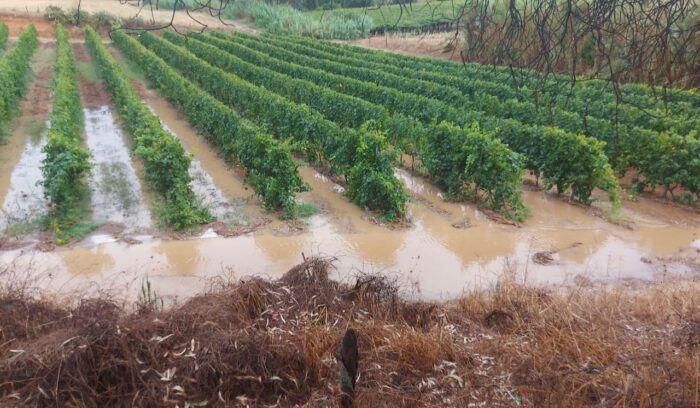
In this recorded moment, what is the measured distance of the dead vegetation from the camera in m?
3.85

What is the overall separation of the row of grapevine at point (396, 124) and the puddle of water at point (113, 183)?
3.52 m

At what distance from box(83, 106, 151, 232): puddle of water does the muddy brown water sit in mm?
889

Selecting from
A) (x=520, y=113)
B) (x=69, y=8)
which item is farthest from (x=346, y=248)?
(x=69, y=8)

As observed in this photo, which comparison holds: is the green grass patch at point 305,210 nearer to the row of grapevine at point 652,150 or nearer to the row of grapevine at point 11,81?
the row of grapevine at point 652,150

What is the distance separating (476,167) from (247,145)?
5.07m

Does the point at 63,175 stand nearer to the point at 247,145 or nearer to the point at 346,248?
the point at 247,145

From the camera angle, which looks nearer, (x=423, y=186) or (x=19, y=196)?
(x=19, y=196)

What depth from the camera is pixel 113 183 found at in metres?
11.8

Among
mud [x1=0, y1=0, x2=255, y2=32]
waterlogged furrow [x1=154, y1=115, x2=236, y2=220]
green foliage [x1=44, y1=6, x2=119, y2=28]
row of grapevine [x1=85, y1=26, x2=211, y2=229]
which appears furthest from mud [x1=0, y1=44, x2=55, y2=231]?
green foliage [x1=44, y1=6, x2=119, y2=28]

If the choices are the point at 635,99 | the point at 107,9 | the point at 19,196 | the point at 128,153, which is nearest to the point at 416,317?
the point at 19,196

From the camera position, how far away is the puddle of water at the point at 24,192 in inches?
391

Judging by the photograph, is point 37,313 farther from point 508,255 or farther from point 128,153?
point 128,153

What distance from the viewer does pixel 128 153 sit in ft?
45.9

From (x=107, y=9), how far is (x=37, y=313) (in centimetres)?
4771
